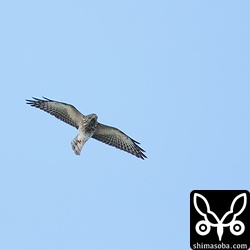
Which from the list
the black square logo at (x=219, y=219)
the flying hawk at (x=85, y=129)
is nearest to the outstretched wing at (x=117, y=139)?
the flying hawk at (x=85, y=129)

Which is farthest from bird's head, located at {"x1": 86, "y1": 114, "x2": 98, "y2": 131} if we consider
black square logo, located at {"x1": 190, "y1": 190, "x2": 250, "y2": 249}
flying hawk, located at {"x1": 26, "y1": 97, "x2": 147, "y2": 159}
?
black square logo, located at {"x1": 190, "y1": 190, "x2": 250, "y2": 249}

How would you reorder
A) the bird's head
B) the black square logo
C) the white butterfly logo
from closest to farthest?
1. the black square logo
2. the white butterfly logo
3. the bird's head

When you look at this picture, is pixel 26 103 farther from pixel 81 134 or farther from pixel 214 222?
pixel 214 222

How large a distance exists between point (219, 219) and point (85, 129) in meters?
10.7

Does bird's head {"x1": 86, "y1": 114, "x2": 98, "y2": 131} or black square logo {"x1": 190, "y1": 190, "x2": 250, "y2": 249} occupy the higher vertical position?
bird's head {"x1": 86, "y1": 114, "x2": 98, "y2": 131}

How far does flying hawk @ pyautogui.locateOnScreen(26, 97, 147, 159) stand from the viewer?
1123 inches

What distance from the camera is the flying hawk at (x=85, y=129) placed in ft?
93.6

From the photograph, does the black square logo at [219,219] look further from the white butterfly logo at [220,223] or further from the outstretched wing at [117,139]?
the outstretched wing at [117,139]

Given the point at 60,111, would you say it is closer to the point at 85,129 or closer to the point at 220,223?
the point at 85,129

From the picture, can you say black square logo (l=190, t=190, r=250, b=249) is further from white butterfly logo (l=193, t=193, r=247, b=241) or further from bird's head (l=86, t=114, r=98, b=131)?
bird's head (l=86, t=114, r=98, b=131)

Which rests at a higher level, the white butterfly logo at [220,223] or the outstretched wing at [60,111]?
the outstretched wing at [60,111]

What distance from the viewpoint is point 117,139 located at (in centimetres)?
2927

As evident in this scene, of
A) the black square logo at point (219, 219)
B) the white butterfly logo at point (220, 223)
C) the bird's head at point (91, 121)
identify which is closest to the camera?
the black square logo at point (219, 219)

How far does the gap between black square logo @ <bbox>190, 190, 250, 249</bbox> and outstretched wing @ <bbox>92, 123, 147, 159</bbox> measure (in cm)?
989
